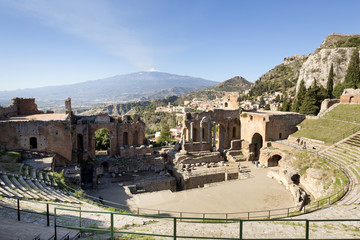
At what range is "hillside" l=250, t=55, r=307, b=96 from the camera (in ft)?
362

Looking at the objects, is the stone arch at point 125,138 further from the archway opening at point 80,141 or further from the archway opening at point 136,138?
the archway opening at point 80,141

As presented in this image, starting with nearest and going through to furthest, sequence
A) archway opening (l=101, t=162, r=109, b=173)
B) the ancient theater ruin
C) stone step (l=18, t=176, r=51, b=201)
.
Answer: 1. stone step (l=18, t=176, r=51, b=201)
2. the ancient theater ruin
3. archway opening (l=101, t=162, r=109, b=173)

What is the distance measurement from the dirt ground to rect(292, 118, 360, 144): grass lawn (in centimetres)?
1110

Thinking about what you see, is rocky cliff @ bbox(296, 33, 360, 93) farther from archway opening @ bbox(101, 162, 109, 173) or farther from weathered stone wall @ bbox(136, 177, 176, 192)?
archway opening @ bbox(101, 162, 109, 173)

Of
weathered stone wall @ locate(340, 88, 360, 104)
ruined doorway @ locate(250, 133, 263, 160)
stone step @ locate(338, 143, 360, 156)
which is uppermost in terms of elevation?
weathered stone wall @ locate(340, 88, 360, 104)

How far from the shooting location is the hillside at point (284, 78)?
362 feet

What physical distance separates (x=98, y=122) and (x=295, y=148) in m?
25.0

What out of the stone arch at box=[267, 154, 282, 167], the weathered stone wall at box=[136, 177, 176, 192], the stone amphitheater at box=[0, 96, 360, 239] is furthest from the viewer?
the stone arch at box=[267, 154, 282, 167]

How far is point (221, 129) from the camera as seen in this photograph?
36344mm

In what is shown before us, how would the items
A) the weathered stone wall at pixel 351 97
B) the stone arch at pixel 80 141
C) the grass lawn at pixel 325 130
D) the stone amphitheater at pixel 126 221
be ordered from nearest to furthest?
the stone amphitheater at pixel 126 221 < the stone arch at pixel 80 141 < the grass lawn at pixel 325 130 < the weathered stone wall at pixel 351 97

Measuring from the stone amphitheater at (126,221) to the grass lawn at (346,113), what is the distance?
16556mm

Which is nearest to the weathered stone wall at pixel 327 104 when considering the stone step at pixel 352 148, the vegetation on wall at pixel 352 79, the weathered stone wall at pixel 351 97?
the weathered stone wall at pixel 351 97

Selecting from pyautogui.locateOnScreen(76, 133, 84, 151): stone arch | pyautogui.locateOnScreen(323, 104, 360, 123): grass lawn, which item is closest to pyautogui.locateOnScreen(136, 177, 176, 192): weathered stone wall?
pyautogui.locateOnScreen(76, 133, 84, 151): stone arch

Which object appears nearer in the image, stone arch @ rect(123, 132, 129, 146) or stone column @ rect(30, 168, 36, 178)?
stone column @ rect(30, 168, 36, 178)
